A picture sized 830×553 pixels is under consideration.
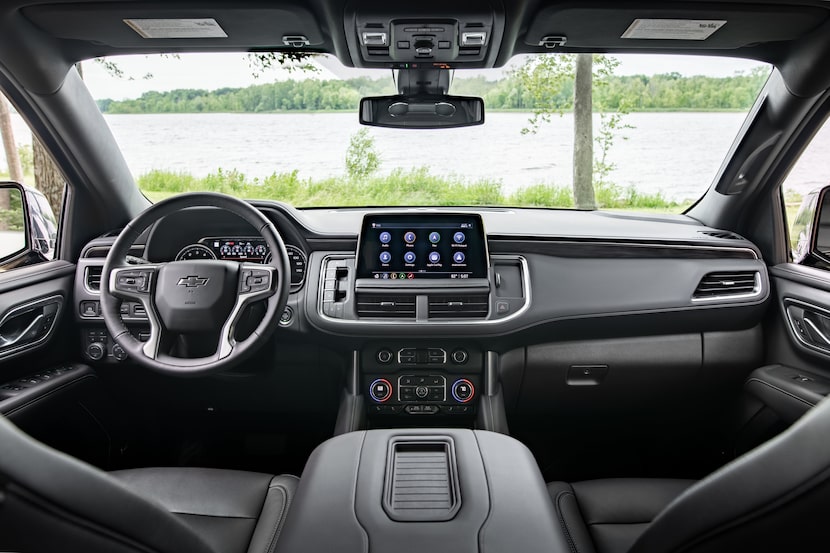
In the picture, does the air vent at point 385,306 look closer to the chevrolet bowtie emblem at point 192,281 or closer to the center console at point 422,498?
the chevrolet bowtie emblem at point 192,281

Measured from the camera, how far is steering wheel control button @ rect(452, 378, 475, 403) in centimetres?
296

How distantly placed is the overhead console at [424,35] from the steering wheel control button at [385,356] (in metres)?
1.32

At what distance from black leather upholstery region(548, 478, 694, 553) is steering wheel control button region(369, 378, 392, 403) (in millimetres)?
1089

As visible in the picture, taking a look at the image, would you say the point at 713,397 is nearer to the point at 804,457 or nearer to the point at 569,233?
the point at 569,233

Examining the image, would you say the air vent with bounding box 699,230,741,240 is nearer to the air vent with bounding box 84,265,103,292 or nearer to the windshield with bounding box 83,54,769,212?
the windshield with bounding box 83,54,769,212

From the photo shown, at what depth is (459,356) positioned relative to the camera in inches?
116

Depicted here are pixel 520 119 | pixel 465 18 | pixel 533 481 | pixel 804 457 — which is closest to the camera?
pixel 804 457

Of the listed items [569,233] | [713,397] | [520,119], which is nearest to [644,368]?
[713,397]

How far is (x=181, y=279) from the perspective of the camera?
2.48 meters

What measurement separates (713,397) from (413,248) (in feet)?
5.68

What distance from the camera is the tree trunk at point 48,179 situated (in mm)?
3086

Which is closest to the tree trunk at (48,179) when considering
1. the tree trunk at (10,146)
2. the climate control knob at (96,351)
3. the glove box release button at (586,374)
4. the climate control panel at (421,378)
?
the tree trunk at (10,146)

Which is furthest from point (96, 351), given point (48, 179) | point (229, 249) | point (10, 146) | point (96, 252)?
point (10, 146)

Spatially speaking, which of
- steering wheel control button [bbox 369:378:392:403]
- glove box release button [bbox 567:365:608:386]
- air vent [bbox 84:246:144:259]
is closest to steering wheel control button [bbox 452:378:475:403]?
steering wheel control button [bbox 369:378:392:403]
